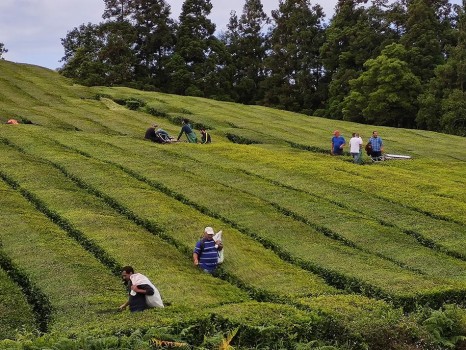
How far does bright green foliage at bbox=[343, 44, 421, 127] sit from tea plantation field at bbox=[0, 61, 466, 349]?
102ft

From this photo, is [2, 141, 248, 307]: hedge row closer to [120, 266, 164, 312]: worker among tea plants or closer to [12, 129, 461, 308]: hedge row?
[120, 266, 164, 312]: worker among tea plants

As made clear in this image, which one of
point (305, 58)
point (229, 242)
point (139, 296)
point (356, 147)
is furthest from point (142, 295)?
point (305, 58)

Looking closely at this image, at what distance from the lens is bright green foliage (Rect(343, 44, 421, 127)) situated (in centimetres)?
Answer: 7112

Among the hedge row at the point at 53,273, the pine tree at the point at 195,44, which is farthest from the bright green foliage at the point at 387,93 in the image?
the hedge row at the point at 53,273

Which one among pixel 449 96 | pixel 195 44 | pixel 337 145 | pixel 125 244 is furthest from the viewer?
pixel 195 44

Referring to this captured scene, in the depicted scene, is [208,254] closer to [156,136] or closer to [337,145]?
[156,136]

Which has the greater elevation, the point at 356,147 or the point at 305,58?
the point at 305,58

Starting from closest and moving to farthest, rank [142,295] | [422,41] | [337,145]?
1. [142,295]
2. [337,145]
3. [422,41]

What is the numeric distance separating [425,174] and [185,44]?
53714 millimetres

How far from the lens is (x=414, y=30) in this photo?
75.8 meters

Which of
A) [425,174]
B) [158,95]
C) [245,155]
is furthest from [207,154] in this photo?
[158,95]

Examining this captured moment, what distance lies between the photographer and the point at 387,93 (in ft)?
236

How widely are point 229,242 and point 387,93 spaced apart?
54.8 m

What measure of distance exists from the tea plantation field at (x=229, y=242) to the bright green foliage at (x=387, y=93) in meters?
31.2
